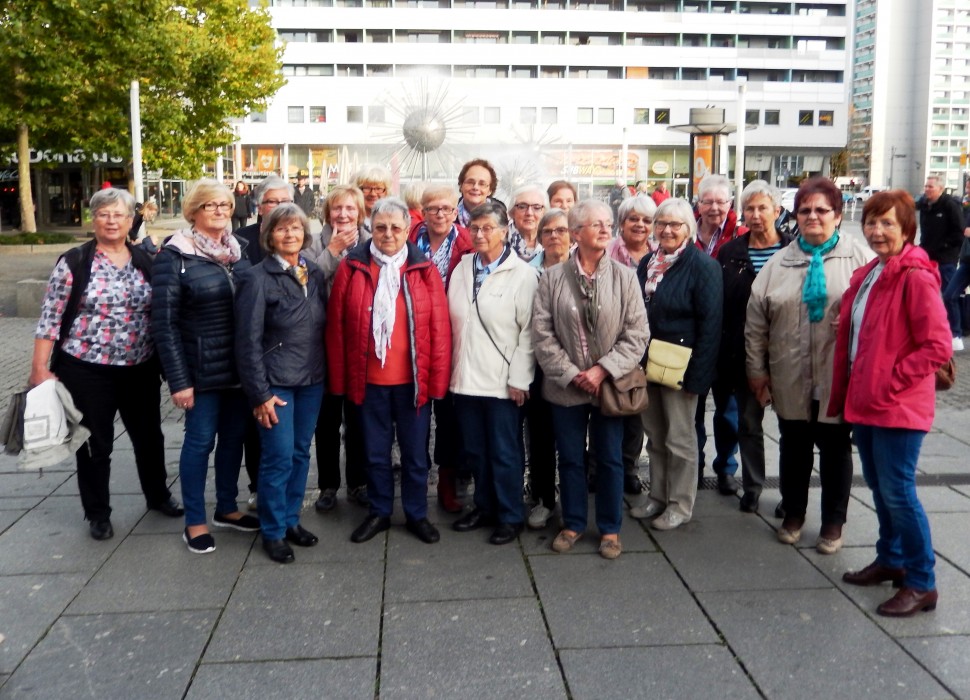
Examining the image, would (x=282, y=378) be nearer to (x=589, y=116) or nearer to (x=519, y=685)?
(x=519, y=685)

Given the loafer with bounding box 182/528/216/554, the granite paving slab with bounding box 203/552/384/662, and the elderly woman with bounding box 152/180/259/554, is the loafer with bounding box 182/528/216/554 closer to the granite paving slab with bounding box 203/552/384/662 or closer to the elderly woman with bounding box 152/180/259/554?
the elderly woman with bounding box 152/180/259/554

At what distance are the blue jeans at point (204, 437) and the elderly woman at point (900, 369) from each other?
10.5ft

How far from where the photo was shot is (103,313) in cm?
507

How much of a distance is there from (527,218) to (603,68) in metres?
71.7

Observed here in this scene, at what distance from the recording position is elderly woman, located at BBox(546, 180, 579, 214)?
670 centimetres

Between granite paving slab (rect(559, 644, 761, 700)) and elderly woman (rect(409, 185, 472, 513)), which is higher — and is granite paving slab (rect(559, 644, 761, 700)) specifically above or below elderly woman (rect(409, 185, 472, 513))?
below

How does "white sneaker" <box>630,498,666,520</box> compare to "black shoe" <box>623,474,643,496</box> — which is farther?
"black shoe" <box>623,474,643,496</box>

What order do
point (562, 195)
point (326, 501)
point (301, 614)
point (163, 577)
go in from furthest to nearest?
point (562, 195) → point (326, 501) → point (163, 577) → point (301, 614)

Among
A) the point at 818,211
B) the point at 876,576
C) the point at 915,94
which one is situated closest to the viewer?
the point at 876,576

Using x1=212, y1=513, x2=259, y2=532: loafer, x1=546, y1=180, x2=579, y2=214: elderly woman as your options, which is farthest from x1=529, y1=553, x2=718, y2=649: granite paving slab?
x1=546, y1=180, x2=579, y2=214: elderly woman

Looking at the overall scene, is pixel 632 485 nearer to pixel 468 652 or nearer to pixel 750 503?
pixel 750 503

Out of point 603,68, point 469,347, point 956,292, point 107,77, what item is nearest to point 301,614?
point 469,347

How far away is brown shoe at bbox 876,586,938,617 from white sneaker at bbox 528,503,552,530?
1.86m

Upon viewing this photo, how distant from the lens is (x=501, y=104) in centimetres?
1627
